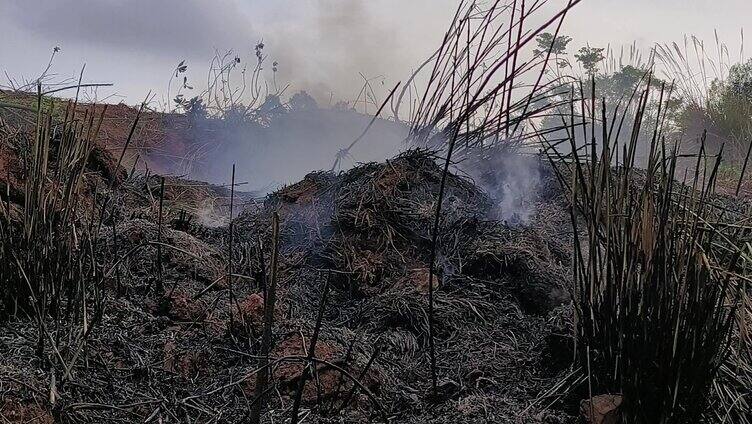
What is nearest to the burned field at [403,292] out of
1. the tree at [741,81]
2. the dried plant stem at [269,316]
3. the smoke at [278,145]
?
the dried plant stem at [269,316]

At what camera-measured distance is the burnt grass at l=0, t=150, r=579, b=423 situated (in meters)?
2.47

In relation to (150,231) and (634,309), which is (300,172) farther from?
(634,309)

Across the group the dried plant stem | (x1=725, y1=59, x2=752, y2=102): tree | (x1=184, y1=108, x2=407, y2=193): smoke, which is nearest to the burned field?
→ the dried plant stem

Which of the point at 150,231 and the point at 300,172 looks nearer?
the point at 150,231

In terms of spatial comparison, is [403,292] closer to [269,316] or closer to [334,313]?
[334,313]

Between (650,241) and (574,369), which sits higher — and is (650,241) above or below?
above

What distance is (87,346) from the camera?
8.35 feet

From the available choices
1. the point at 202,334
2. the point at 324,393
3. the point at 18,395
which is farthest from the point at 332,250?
the point at 18,395

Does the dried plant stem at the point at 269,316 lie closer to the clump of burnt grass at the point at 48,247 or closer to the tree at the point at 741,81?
the clump of burnt grass at the point at 48,247

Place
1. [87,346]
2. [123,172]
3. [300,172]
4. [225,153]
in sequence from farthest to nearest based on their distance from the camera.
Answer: [300,172]
[225,153]
[123,172]
[87,346]

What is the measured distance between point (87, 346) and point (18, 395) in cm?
43

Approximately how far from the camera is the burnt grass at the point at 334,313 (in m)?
2.47

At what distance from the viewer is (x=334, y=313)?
3988mm

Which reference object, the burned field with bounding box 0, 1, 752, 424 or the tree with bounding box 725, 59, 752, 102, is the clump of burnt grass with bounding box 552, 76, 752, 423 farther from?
the tree with bounding box 725, 59, 752, 102
